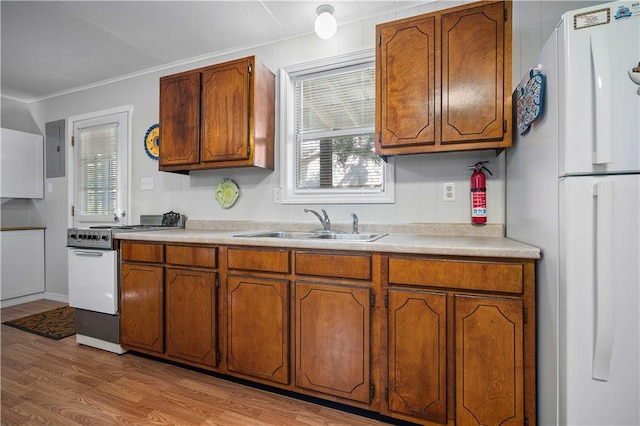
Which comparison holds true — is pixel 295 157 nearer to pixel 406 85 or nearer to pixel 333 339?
pixel 406 85

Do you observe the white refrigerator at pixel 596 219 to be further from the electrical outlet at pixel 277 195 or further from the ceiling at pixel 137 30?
the electrical outlet at pixel 277 195

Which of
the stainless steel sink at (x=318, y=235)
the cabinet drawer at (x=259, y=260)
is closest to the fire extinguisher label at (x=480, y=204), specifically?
the stainless steel sink at (x=318, y=235)

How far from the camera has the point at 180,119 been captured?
2432mm

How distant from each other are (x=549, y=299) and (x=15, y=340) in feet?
12.5

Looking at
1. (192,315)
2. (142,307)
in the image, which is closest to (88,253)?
(142,307)

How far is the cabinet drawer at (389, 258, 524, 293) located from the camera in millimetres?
1297

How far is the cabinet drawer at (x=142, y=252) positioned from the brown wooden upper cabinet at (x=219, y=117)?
2.28ft

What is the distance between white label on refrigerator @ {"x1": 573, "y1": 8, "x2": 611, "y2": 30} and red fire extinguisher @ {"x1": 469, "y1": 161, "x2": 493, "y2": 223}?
0.90m

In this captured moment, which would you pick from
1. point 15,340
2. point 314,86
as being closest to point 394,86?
point 314,86

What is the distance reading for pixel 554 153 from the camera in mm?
1165

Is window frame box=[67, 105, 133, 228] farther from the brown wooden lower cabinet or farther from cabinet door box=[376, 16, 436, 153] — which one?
cabinet door box=[376, 16, 436, 153]

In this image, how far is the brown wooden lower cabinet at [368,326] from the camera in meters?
1.31

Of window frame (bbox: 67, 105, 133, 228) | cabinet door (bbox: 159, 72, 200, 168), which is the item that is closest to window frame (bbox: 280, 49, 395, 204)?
cabinet door (bbox: 159, 72, 200, 168)

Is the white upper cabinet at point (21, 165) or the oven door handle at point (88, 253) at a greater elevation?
the white upper cabinet at point (21, 165)
